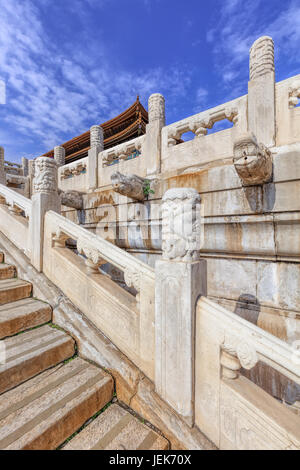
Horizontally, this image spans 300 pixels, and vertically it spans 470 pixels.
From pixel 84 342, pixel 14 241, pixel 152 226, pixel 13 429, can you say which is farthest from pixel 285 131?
pixel 14 241

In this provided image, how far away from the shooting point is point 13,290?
8.38ft

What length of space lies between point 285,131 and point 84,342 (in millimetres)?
3990

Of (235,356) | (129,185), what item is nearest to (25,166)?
(129,185)

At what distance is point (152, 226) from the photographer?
3.81m

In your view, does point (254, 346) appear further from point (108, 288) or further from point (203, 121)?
point (203, 121)

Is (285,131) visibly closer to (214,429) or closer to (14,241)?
(214,429)

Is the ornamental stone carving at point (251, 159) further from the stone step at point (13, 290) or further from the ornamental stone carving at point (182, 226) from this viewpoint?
the stone step at point (13, 290)

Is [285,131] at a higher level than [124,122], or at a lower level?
lower

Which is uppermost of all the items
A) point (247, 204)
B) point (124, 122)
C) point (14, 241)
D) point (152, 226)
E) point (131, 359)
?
point (124, 122)

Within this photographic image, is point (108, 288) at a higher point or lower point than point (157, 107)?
lower

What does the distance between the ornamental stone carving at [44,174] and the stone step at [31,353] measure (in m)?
2.05

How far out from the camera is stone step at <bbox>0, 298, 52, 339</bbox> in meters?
2.06

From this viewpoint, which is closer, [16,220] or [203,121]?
[16,220]

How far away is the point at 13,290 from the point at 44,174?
5.76 feet
